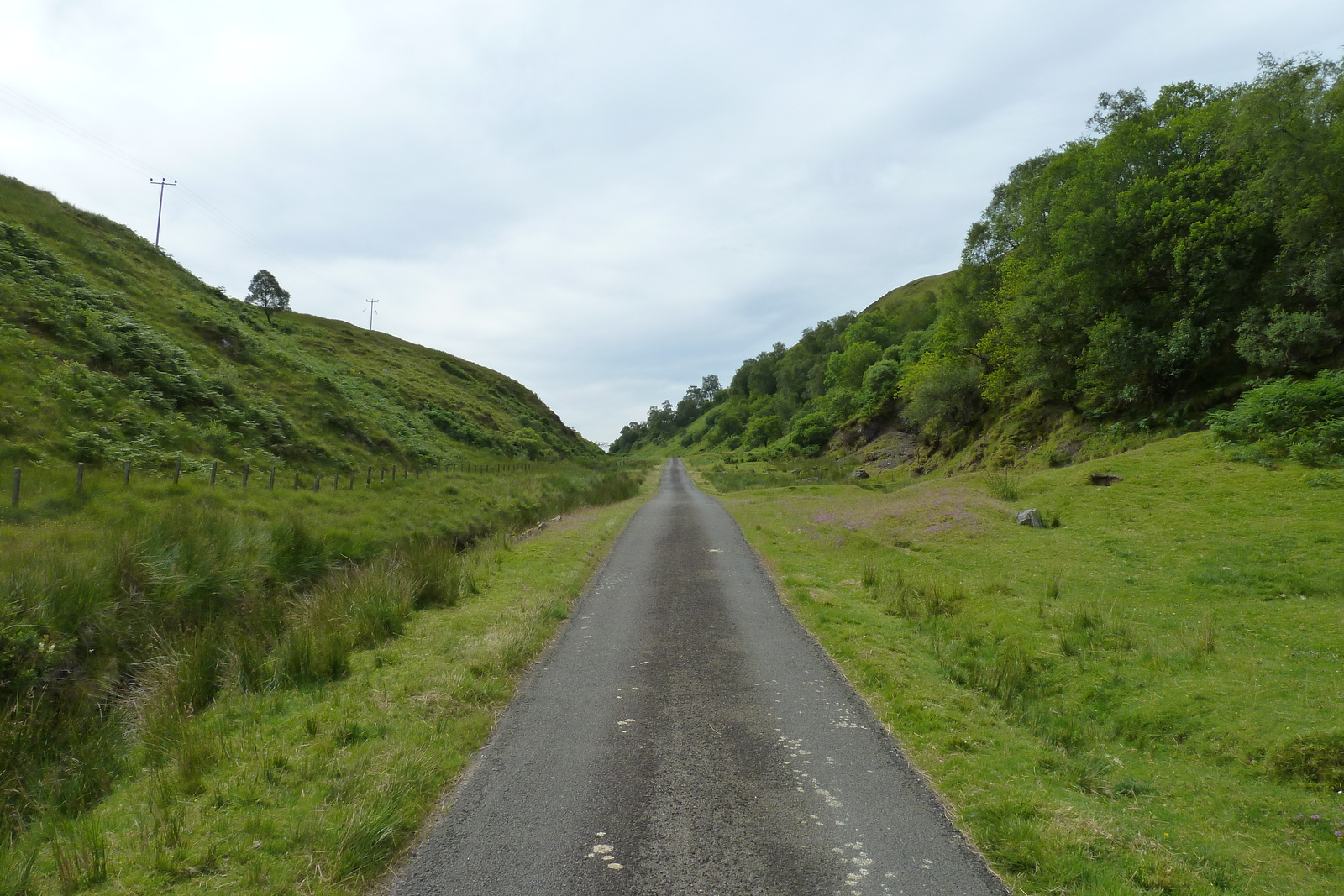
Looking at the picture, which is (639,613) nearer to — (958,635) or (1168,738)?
(958,635)

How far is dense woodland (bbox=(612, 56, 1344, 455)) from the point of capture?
20.8m

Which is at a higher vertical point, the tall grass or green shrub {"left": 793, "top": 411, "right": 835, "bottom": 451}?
green shrub {"left": 793, "top": 411, "right": 835, "bottom": 451}

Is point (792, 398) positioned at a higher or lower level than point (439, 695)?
higher

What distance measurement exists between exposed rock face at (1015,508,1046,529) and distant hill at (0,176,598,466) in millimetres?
26274

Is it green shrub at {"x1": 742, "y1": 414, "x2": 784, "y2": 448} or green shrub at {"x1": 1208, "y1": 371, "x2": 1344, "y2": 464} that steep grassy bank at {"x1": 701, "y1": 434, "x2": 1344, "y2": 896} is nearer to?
A: green shrub at {"x1": 1208, "y1": 371, "x2": 1344, "y2": 464}

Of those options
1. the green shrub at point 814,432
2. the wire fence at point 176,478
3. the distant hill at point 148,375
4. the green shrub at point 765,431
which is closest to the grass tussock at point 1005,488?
the wire fence at point 176,478

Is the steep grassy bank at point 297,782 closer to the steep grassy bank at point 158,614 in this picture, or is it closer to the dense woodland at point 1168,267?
the steep grassy bank at point 158,614

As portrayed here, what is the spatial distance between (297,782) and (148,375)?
27.3m

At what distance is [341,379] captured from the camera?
5216 cm

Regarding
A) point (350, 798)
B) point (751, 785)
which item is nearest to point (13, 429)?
point (350, 798)

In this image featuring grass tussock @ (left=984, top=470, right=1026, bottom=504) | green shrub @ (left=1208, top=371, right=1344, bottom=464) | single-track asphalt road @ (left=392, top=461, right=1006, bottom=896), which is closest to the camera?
single-track asphalt road @ (left=392, top=461, right=1006, bottom=896)

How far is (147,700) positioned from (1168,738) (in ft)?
37.6

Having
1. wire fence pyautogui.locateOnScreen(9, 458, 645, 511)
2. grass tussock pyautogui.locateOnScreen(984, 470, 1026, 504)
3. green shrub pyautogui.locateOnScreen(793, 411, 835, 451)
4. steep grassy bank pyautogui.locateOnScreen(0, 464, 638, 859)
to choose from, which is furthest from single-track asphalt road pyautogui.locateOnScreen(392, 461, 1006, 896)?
green shrub pyautogui.locateOnScreen(793, 411, 835, 451)

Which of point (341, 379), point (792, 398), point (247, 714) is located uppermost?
point (792, 398)
